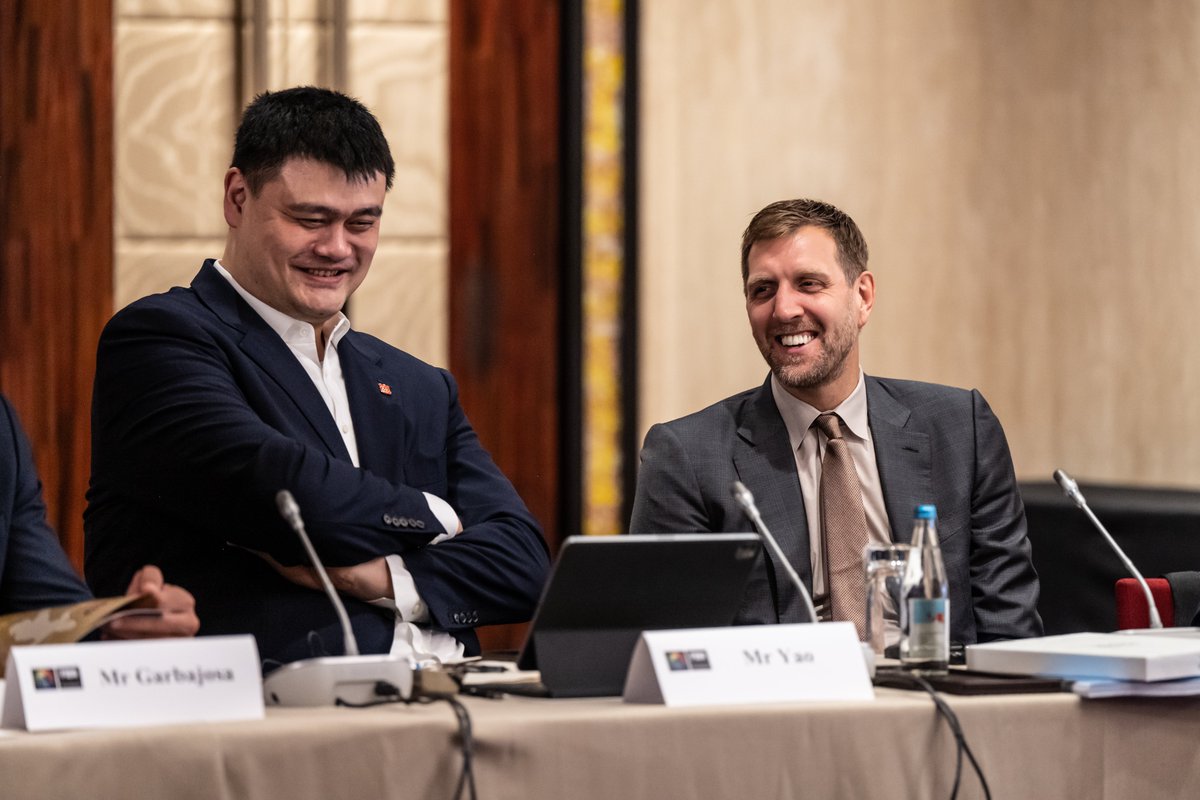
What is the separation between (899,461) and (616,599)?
107 cm

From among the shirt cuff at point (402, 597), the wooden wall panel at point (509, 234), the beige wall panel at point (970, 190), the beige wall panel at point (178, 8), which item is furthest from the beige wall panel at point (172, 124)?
the shirt cuff at point (402, 597)

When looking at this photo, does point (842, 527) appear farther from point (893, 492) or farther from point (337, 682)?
point (337, 682)

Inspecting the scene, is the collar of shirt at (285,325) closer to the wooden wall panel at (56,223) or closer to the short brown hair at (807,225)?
the short brown hair at (807,225)

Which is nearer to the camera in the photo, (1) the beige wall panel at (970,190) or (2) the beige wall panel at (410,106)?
(2) the beige wall panel at (410,106)

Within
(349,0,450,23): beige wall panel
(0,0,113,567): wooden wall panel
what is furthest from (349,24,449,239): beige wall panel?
(0,0,113,567): wooden wall panel

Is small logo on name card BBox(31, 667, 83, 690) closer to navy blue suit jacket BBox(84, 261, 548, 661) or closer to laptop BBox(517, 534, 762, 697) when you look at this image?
laptop BBox(517, 534, 762, 697)

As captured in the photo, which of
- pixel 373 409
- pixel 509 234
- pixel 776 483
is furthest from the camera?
pixel 509 234

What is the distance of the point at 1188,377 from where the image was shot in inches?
181

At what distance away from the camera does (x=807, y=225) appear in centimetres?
289

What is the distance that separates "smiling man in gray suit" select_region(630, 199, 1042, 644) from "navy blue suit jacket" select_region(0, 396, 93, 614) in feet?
3.26

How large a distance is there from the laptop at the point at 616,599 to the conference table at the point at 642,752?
0.17 ft

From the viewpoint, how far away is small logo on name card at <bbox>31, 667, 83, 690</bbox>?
1543mm

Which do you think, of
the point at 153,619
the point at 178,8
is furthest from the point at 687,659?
the point at 178,8

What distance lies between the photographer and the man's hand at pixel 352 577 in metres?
2.32
